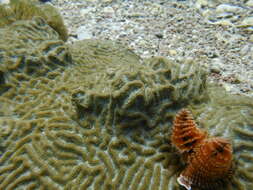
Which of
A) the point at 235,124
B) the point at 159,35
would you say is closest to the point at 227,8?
the point at 159,35

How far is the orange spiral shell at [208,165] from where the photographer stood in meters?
1.73

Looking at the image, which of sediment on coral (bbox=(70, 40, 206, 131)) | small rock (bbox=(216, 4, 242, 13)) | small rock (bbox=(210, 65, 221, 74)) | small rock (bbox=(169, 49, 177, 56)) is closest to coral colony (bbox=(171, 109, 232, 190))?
sediment on coral (bbox=(70, 40, 206, 131))

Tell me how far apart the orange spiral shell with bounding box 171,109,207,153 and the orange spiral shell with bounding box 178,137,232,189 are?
0.09 meters

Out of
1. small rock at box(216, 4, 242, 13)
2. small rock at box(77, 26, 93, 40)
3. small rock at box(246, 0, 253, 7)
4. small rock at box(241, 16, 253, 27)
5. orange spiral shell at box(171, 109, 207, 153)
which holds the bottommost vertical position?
small rock at box(77, 26, 93, 40)

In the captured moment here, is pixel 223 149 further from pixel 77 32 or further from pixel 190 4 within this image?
pixel 190 4

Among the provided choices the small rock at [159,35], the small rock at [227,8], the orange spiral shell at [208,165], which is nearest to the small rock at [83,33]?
the small rock at [159,35]

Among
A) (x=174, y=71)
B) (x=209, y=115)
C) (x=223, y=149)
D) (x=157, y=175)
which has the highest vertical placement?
(x=174, y=71)

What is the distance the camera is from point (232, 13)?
20.4 feet

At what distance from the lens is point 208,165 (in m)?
1.77

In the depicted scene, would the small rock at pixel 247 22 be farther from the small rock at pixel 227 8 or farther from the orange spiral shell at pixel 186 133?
the orange spiral shell at pixel 186 133

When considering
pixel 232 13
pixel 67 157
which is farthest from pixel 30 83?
pixel 232 13

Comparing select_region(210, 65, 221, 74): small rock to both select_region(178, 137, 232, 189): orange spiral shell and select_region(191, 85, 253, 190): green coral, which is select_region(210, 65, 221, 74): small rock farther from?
select_region(178, 137, 232, 189): orange spiral shell

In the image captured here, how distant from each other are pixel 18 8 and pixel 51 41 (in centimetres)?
219

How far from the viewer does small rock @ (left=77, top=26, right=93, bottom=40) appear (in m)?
5.73
